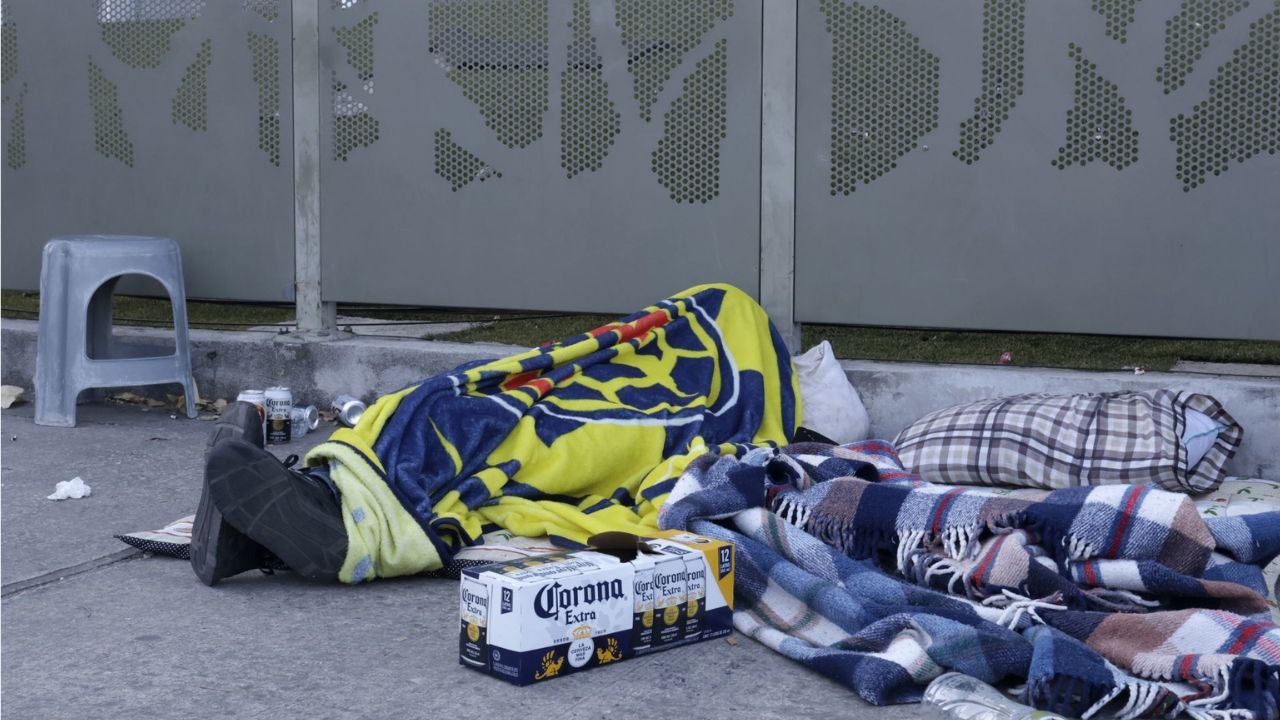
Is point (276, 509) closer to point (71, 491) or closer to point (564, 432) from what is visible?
point (564, 432)

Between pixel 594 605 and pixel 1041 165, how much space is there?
2.72 m

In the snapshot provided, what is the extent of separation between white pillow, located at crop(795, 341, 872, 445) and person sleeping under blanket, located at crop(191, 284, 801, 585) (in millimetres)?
78

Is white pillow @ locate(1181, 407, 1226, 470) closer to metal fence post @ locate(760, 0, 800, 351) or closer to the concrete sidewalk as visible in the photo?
metal fence post @ locate(760, 0, 800, 351)

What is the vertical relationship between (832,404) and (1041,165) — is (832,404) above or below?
below

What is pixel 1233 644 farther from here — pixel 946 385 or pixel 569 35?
pixel 569 35

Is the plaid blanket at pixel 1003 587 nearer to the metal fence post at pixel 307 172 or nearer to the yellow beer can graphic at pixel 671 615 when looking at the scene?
the yellow beer can graphic at pixel 671 615

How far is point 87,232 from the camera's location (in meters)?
6.06

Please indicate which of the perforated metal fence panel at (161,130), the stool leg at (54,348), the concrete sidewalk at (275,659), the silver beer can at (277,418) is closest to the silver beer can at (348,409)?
the silver beer can at (277,418)

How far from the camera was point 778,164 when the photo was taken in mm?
4918

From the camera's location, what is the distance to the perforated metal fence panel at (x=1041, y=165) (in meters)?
4.39

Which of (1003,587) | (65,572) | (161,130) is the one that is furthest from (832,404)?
(161,130)

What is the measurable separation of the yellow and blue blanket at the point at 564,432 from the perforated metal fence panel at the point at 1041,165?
0.55m

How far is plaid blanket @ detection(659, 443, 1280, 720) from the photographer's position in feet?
8.15

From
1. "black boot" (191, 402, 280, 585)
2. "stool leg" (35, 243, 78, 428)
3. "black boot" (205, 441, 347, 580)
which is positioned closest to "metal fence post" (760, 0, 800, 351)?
"black boot" (205, 441, 347, 580)
